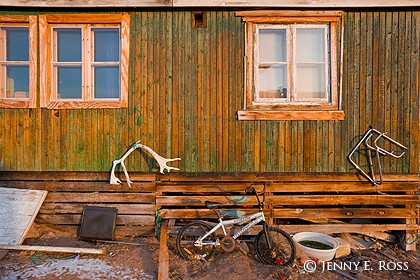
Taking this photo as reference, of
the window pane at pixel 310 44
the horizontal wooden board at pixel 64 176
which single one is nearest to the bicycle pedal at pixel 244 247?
the horizontal wooden board at pixel 64 176

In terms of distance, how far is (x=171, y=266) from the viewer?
14.6ft

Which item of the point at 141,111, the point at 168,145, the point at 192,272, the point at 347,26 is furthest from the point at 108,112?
the point at 347,26

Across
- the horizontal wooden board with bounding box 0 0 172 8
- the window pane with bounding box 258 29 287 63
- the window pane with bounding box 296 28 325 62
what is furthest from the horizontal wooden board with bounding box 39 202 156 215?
the window pane with bounding box 296 28 325 62

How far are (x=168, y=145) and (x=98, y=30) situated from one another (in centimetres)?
262

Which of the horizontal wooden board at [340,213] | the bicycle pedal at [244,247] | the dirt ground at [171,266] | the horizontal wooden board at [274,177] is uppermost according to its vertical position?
the horizontal wooden board at [274,177]

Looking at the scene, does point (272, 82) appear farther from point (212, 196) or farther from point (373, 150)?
point (212, 196)

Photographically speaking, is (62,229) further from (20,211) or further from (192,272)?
(192,272)

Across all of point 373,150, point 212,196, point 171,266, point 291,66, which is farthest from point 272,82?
point 171,266

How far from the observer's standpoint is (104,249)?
188 inches

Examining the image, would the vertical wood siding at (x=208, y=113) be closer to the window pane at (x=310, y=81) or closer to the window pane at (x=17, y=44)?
the window pane at (x=310, y=81)

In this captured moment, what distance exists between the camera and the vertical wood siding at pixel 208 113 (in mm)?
5316

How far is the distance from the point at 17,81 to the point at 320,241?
6.57m

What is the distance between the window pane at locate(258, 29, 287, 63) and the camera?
17.9 feet

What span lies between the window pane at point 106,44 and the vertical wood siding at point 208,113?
41cm
